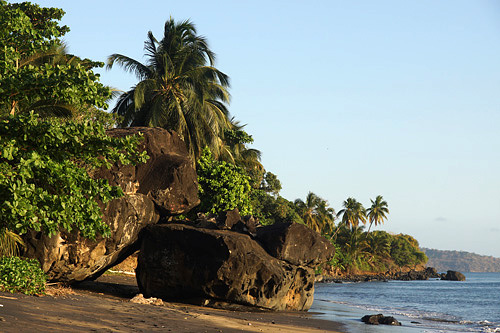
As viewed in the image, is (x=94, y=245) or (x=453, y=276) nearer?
(x=94, y=245)

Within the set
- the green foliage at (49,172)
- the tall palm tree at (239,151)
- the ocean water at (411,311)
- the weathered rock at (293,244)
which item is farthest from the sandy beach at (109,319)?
the tall palm tree at (239,151)

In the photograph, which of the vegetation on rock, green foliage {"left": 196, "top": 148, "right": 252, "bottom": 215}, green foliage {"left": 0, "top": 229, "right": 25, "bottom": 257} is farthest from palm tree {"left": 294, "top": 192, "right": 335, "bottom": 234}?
green foliage {"left": 0, "top": 229, "right": 25, "bottom": 257}

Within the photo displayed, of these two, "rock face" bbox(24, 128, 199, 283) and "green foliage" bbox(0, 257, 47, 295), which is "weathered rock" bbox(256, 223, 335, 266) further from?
"green foliage" bbox(0, 257, 47, 295)

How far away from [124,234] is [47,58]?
831 cm

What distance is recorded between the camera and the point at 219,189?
96.9 ft

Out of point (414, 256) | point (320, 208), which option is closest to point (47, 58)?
point (320, 208)

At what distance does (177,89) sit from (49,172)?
22343 millimetres

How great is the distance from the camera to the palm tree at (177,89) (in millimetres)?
28750

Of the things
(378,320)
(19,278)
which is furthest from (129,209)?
(378,320)

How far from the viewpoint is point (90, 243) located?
1700 centimetres

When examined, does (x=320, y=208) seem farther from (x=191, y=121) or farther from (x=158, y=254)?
(x=158, y=254)

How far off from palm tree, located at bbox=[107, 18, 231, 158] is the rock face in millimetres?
7377

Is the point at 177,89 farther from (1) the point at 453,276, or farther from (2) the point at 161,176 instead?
(1) the point at 453,276

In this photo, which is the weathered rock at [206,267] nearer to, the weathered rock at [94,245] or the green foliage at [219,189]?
the weathered rock at [94,245]
